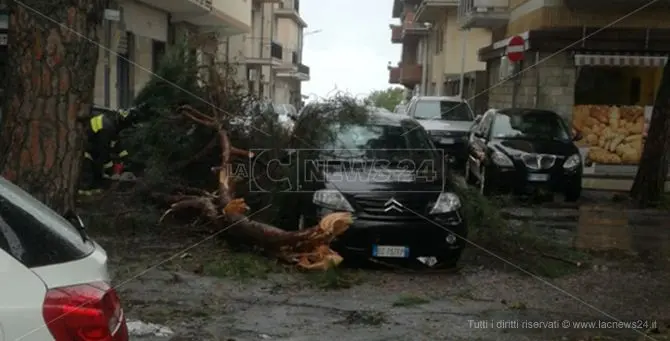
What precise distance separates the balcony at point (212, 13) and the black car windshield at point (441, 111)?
18.7 feet

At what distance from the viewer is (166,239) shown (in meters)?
9.64

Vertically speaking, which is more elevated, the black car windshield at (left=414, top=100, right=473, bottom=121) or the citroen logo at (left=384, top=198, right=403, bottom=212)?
the black car windshield at (left=414, top=100, right=473, bottom=121)

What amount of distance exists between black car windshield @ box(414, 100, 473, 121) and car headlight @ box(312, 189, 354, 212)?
12851 millimetres

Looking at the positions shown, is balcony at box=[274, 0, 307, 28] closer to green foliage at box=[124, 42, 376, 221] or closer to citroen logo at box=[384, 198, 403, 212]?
green foliage at box=[124, 42, 376, 221]

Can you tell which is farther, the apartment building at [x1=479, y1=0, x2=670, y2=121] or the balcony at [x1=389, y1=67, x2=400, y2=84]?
the balcony at [x1=389, y1=67, x2=400, y2=84]

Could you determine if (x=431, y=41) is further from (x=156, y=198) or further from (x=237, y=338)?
(x=237, y=338)

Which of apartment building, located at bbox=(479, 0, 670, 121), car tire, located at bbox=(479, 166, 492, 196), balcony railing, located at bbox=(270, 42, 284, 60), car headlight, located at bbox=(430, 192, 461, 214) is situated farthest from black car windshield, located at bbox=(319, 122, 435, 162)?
balcony railing, located at bbox=(270, 42, 284, 60)

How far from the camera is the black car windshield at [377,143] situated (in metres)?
9.52

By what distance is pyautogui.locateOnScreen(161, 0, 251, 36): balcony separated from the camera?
24.5 meters

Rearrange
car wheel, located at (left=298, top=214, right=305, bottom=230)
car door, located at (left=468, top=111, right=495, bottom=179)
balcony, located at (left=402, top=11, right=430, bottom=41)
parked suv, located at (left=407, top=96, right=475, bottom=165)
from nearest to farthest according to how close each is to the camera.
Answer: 1. car wheel, located at (left=298, top=214, right=305, bottom=230)
2. car door, located at (left=468, top=111, right=495, bottom=179)
3. parked suv, located at (left=407, top=96, right=475, bottom=165)
4. balcony, located at (left=402, top=11, right=430, bottom=41)

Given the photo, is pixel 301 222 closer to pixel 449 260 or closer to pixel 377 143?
pixel 377 143

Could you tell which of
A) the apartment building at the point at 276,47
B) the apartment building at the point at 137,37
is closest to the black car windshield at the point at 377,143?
the apartment building at the point at 137,37

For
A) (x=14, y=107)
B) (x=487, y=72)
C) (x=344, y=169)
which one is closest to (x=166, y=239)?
(x=344, y=169)

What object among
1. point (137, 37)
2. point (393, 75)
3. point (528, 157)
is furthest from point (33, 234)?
point (393, 75)
